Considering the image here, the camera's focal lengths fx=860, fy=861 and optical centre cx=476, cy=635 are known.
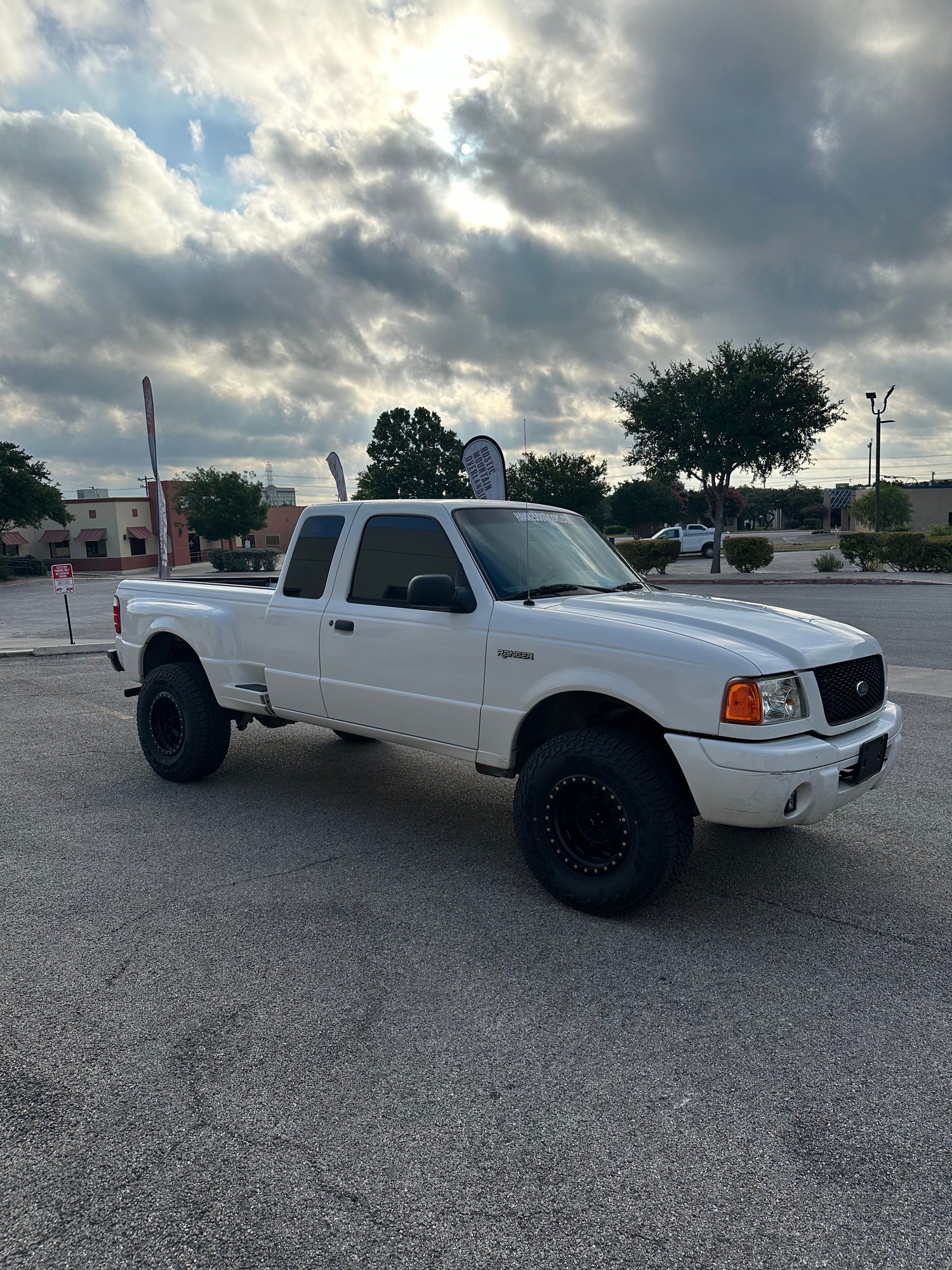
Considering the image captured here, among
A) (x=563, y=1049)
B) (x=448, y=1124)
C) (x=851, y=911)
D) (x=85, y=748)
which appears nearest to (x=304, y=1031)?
(x=448, y=1124)

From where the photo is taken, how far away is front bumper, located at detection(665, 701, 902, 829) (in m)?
3.67

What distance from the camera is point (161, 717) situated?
6.51 metres

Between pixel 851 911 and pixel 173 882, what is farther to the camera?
pixel 173 882

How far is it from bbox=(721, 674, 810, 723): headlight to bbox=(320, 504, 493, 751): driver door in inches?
52.3

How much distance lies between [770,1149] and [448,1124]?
961 millimetres

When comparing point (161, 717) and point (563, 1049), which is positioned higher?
point (161, 717)

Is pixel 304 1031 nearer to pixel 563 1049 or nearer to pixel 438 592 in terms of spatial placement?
pixel 563 1049

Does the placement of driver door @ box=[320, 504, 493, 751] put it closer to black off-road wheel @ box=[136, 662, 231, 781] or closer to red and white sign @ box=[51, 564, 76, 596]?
black off-road wheel @ box=[136, 662, 231, 781]

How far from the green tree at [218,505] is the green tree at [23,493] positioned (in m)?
16.6

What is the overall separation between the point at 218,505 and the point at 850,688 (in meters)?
70.9

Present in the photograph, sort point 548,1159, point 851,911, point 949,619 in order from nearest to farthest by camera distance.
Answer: point 548,1159 → point 851,911 → point 949,619

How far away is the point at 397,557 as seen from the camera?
16.8 feet

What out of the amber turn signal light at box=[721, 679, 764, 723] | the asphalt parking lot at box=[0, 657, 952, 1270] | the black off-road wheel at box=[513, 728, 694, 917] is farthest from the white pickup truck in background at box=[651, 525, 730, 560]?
the amber turn signal light at box=[721, 679, 764, 723]

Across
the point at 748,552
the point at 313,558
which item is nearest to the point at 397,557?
the point at 313,558
